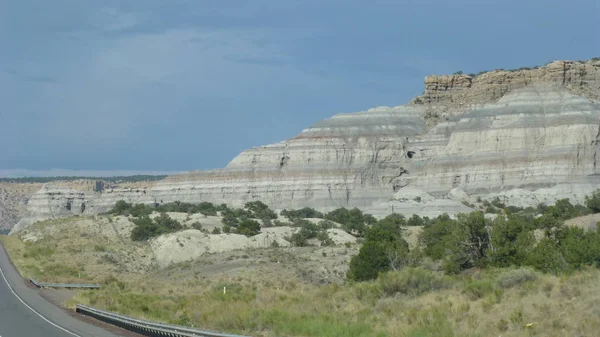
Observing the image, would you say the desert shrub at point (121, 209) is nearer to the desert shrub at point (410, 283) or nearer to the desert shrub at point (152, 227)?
the desert shrub at point (152, 227)

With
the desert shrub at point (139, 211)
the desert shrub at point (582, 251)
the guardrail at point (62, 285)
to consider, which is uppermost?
the desert shrub at point (139, 211)

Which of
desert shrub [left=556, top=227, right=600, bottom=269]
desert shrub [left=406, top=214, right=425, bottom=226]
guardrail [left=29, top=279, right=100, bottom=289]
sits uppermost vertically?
desert shrub [left=556, top=227, right=600, bottom=269]

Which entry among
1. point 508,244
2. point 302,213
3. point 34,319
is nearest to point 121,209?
point 302,213

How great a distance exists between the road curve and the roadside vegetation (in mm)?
2141

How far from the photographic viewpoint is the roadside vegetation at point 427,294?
1959cm

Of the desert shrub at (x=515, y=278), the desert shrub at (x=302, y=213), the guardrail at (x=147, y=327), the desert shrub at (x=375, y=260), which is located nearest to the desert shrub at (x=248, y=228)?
the desert shrub at (x=302, y=213)

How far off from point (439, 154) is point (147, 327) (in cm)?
10435

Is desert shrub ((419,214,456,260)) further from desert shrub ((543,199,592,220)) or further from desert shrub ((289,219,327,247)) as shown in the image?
desert shrub ((289,219,327,247))

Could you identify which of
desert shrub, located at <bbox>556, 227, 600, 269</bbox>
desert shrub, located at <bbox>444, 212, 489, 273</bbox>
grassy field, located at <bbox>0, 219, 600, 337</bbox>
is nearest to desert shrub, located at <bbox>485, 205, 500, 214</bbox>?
grassy field, located at <bbox>0, 219, 600, 337</bbox>

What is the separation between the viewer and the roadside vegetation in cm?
1959

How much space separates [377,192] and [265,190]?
15.1 m

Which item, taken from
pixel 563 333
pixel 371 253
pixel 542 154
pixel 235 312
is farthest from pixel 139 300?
pixel 542 154

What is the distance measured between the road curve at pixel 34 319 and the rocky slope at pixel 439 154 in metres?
68.4

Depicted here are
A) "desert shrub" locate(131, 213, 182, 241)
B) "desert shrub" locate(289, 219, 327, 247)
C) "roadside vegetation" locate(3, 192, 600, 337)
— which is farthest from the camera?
"desert shrub" locate(131, 213, 182, 241)
